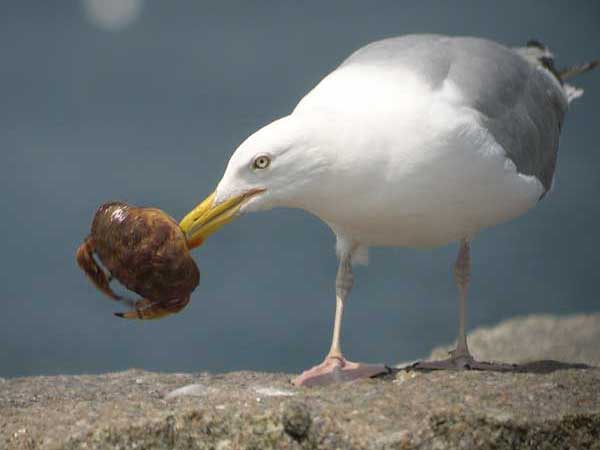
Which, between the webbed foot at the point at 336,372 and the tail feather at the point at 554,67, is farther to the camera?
the tail feather at the point at 554,67

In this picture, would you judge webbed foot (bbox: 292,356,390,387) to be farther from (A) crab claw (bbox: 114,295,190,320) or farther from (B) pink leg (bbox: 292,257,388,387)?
(A) crab claw (bbox: 114,295,190,320)

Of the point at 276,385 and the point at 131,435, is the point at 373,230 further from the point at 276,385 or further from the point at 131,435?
the point at 131,435

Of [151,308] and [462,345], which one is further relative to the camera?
[462,345]

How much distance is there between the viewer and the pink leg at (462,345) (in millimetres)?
4789

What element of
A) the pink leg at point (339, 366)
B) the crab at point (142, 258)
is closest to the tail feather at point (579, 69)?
the pink leg at point (339, 366)

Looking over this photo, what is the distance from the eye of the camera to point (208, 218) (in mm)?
4199

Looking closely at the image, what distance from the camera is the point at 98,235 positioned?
4098mm

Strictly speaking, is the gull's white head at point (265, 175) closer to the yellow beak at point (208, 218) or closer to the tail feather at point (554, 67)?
the yellow beak at point (208, 218)

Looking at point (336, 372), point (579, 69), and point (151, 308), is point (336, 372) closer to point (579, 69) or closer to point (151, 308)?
point (151, 308)

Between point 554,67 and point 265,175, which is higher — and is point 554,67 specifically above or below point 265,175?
above

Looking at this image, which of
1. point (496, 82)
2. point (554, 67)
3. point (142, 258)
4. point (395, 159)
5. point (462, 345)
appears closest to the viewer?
point (142, 258)

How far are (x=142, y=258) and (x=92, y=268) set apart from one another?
0.26m

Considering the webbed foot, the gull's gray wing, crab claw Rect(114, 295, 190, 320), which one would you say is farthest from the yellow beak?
the gull's gray wing

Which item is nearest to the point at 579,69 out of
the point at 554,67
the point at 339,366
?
the point at 554,67
